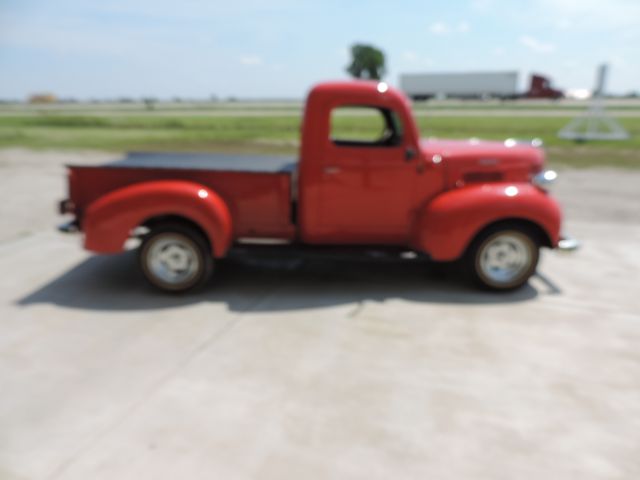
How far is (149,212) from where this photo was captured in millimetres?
4773

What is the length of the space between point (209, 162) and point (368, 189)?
6.05ft

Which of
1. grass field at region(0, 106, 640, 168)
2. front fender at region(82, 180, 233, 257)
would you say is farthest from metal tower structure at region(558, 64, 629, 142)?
front fender at region(82, 180, 233, 257)

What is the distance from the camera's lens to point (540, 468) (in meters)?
2.66

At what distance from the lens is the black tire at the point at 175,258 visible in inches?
193

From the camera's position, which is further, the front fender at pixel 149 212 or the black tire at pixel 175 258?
the black tire at pixel 175 258

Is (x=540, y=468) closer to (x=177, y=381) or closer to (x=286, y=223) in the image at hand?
(x=177, y=381)

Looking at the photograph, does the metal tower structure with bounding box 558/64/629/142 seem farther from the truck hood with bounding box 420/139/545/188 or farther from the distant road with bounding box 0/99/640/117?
the truck hood with bounding box 420/139/545/188

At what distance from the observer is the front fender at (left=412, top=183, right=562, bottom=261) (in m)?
4.76

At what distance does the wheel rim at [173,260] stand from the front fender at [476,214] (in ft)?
7.52

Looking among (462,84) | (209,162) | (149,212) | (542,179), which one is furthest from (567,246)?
(462,84)

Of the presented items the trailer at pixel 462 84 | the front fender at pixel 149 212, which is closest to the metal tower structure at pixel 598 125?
the front fender at pixel 149 212

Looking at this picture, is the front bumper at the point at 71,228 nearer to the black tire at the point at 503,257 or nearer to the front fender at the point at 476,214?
the front fender at the point at 476,214

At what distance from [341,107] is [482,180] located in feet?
5.26

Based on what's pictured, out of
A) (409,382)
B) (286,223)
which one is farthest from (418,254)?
(409,382)
